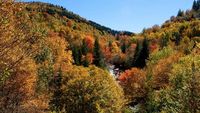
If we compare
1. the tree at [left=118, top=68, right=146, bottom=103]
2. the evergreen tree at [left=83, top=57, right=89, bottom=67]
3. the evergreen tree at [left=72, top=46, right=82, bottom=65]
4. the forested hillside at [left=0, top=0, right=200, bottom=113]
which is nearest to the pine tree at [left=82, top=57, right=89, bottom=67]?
the evergreen tree at [left=83, top=57, right=89, bottom=67]

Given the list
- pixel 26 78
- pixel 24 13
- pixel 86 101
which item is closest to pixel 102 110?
pixel 86 101

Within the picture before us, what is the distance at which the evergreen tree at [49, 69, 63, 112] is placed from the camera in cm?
6588

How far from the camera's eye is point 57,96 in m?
69.8

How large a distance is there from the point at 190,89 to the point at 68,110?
33.0 m

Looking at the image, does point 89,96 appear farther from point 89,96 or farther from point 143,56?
point 143,56

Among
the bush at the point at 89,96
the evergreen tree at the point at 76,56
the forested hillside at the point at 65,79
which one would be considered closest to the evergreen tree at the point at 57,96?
the forested hillside at the point at 65,79

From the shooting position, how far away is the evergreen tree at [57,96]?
65.9 m

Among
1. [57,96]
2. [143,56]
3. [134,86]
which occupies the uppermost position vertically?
[143,56]

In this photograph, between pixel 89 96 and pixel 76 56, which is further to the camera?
pixel 76 56

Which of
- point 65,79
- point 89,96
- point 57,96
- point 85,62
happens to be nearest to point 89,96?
point 89,96

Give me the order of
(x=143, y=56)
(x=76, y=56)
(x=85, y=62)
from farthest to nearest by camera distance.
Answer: (x=143, y=56) < (x=76, y=56) < (x=85, y=62)

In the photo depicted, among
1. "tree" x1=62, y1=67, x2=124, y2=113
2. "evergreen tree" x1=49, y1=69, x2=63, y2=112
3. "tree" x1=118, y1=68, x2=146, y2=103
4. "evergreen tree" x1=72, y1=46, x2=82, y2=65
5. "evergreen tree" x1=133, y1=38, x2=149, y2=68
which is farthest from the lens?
"evergreen tree" x1=133, y1=38, x2=149, y2=68

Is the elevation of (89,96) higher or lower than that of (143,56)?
lower

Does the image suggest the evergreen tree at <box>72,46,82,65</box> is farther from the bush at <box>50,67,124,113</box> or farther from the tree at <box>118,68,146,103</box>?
the bush at <box>50,67,124,113</box>
